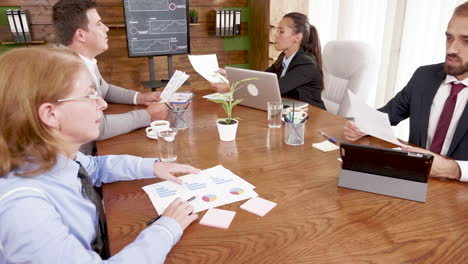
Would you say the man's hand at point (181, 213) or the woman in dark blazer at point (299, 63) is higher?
the woman in dark blazer at point (299, 63)

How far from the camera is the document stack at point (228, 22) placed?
4070 mm

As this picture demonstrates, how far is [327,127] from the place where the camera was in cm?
169

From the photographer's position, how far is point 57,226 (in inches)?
29.0

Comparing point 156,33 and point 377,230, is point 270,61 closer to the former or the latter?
point 156,33

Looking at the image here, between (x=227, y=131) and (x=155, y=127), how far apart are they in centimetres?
33

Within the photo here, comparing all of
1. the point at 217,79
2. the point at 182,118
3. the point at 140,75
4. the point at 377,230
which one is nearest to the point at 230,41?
the point at 140,75

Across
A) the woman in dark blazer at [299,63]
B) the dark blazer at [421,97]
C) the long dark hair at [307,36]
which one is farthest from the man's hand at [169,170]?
the long dark hair at [307,36]

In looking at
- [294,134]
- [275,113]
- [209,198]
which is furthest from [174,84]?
[209,198]

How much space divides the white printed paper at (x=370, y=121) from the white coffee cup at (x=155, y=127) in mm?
802

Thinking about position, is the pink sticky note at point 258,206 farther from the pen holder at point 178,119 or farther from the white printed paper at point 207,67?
the white printed paper at point 207,67

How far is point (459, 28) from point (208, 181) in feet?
4.09

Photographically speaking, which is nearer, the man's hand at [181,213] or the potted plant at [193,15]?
the man's hand at [181,213]

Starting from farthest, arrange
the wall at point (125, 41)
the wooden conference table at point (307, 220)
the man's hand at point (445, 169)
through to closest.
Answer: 1. the wall at point (125, 41)
2. the man's hand at point (445, 169)
3. the wooden conference table at point (307, 220)

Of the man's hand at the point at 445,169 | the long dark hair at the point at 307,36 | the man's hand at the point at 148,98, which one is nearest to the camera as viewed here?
the man's hand at the point at 445,169
